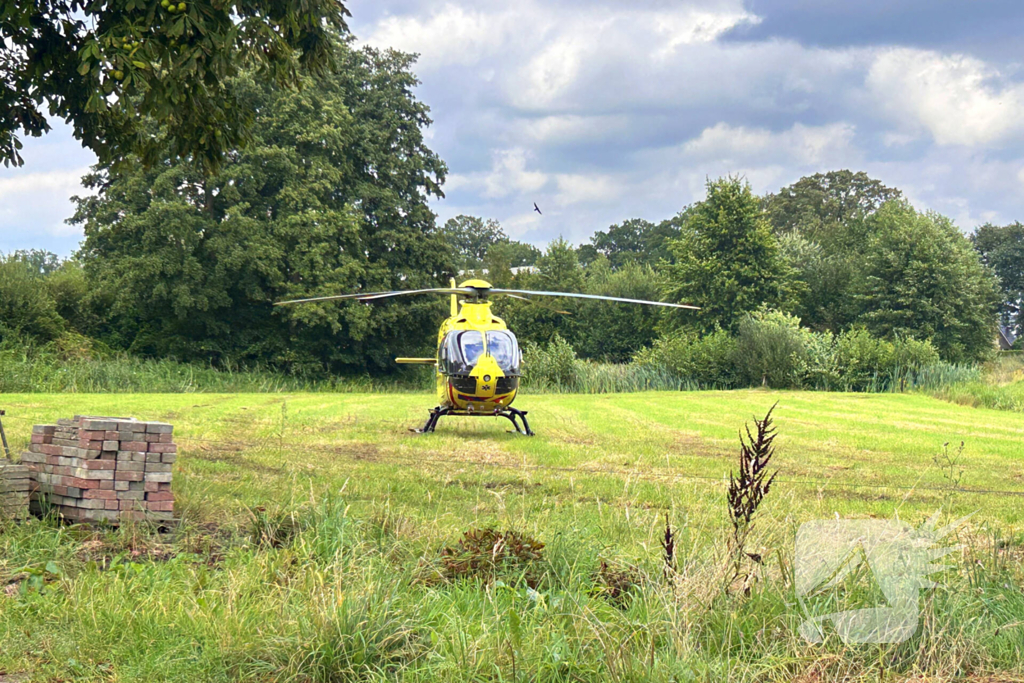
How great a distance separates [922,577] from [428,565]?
233cm

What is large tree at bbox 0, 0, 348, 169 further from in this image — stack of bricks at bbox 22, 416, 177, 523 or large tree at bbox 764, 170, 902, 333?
large tree at bbox 764, 170, 902, 333

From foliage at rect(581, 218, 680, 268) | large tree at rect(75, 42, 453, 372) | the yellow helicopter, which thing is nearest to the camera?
the yellow helicopter

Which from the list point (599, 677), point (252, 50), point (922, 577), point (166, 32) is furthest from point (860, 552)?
point (252, 50)

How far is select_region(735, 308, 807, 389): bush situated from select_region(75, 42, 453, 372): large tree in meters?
12.1

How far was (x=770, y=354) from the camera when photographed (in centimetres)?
3262

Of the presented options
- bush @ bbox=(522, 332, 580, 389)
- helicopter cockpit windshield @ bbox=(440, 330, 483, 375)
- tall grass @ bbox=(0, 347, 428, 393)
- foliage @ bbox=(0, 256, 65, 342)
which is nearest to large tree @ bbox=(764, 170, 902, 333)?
bush @ bbox=(522, 332, 580, 389)

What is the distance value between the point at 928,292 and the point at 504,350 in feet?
124

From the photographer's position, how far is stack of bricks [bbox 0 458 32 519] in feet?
18.9

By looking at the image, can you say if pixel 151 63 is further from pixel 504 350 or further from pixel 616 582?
pixel 504 350

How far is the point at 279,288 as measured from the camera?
34.6 m

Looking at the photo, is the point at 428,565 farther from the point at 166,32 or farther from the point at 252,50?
the point at 252,50

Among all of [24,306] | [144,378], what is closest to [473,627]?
[144,378]

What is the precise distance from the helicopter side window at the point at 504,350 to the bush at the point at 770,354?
803 inches

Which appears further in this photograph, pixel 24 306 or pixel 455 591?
pixel 24 306
